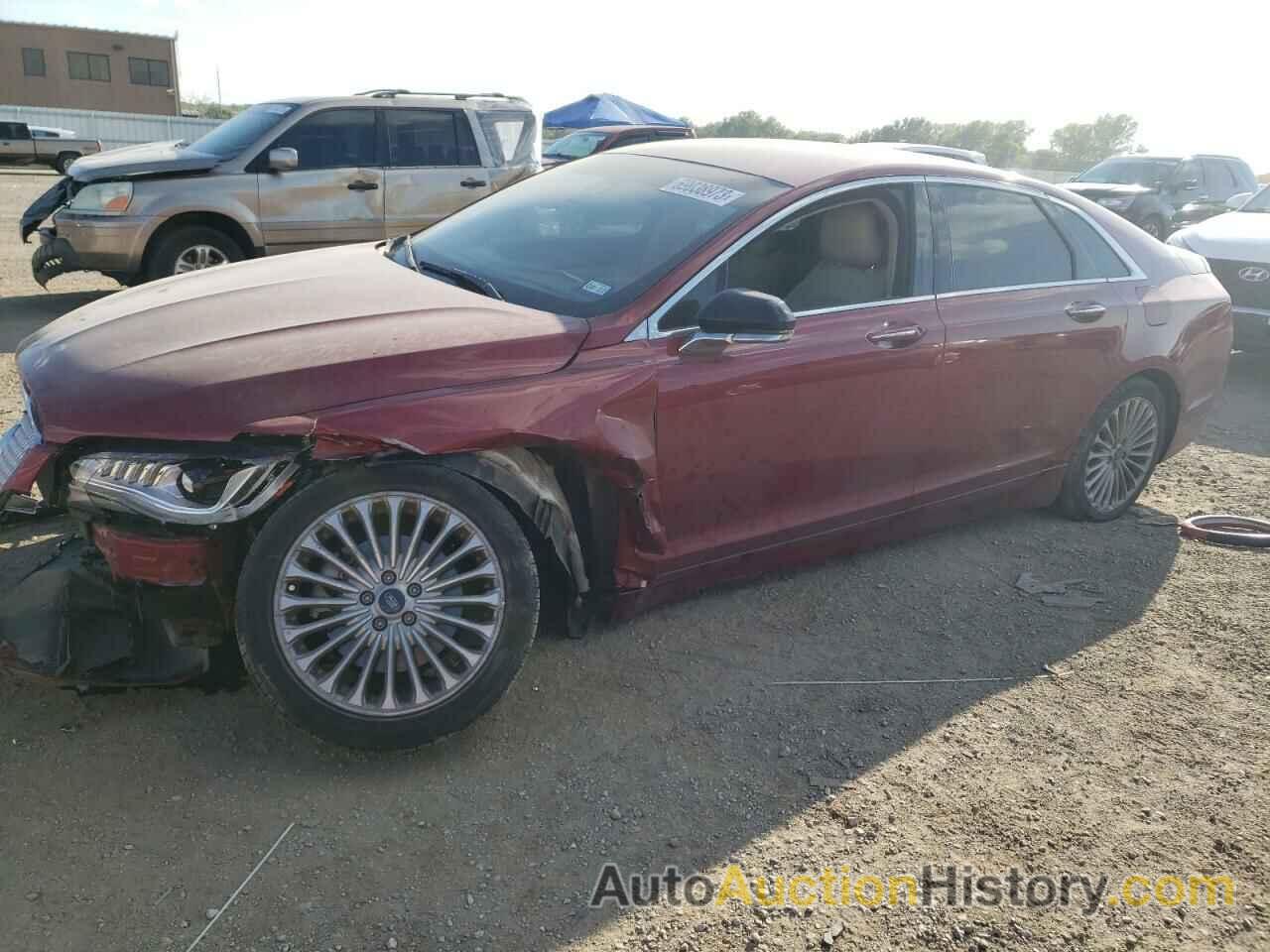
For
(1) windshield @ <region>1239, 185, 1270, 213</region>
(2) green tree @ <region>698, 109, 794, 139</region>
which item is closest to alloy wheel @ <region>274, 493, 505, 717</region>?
(1) windshield @ <region>1239, 185, 1270, 213</region>

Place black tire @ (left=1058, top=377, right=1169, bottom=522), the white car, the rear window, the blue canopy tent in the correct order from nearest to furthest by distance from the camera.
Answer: black tire @ (left=1058, top=377, right=1169, bottom=522)
the white car
the rear window
the blue canopy tent

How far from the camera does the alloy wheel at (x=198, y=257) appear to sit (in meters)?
8.26

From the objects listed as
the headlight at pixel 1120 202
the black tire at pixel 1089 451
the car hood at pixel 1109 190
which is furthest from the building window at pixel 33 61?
the black tire at pixel 1089 451

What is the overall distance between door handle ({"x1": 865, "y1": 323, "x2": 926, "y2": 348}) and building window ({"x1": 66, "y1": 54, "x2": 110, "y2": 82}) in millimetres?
53935

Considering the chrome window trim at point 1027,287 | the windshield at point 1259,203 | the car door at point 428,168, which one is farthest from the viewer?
the windshield at point 1259,203

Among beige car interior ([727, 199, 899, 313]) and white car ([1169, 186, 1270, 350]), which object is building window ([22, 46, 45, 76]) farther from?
beige car interior ([727, 199, 899, 313])

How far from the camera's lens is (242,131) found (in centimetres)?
873

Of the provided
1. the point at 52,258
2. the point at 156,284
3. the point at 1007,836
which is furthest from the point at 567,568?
the point at 52,258

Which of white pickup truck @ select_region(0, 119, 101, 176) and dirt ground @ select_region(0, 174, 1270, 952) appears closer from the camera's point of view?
dirt ground @ select_region(0, 174, 1270, 952)

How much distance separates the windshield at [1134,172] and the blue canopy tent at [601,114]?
32.4ft

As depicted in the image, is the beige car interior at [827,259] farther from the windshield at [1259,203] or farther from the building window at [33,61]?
the building window at [33,61]

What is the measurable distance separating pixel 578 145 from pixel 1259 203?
9.49 m

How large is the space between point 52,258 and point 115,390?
654 centimetres

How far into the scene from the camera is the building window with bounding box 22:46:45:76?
4619 cm
